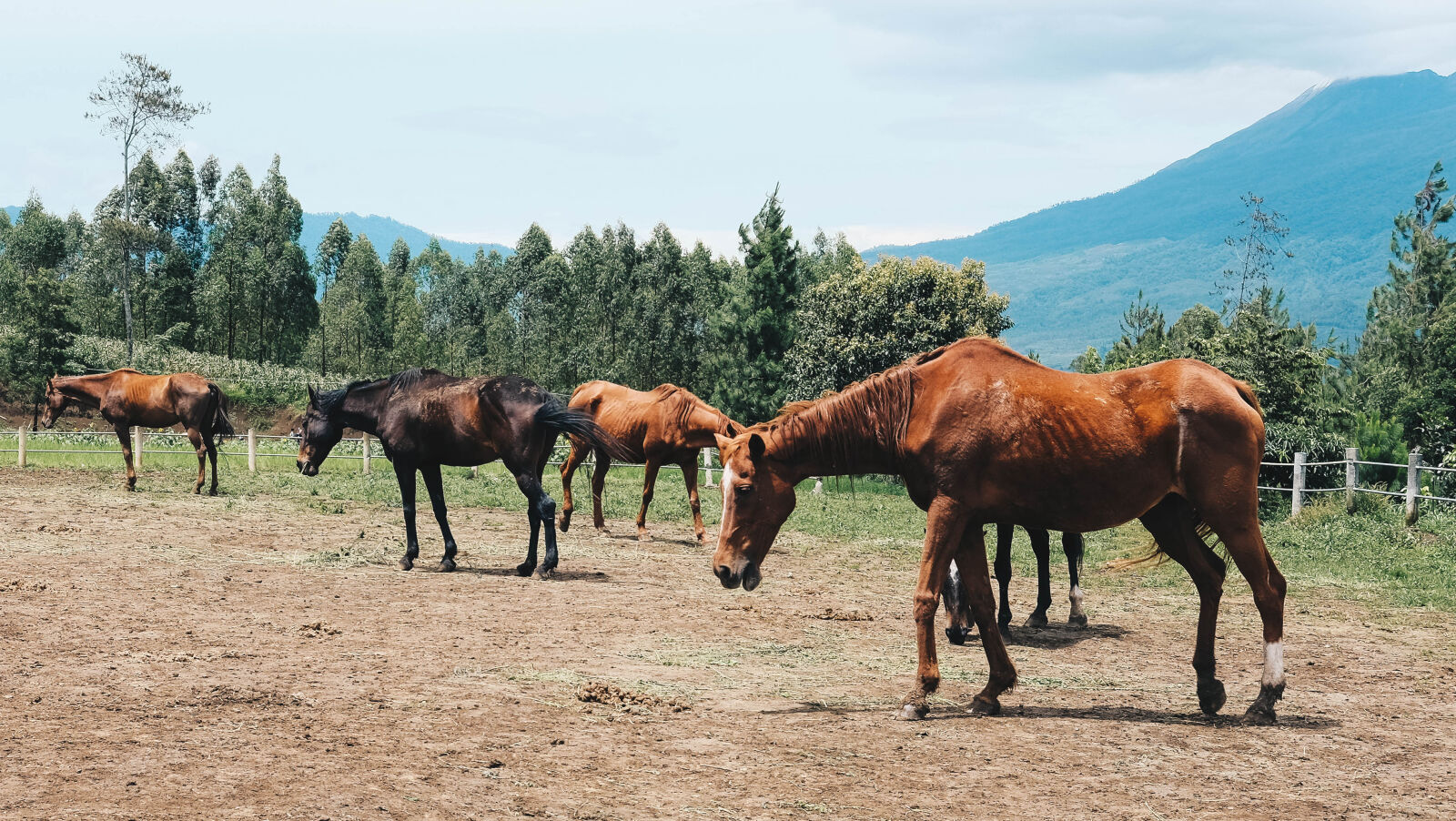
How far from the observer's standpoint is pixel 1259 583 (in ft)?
22.6

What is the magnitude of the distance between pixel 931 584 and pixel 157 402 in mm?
18926

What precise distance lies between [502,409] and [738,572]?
607 cm

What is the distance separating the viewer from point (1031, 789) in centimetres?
545

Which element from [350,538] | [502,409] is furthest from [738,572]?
[350,538]

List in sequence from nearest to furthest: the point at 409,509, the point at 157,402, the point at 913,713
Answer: the point at 913,713, the point at 409,509, the point at 157,402

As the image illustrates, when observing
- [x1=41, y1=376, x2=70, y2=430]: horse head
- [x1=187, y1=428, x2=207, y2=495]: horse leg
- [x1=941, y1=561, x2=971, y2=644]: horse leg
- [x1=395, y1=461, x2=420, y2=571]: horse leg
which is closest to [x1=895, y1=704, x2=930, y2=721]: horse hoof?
[x1=941, y1=561, x2=971, y2=644]: horse leg

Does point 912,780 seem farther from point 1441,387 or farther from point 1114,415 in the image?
point 1441,387

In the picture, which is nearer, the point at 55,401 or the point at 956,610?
the point at 956,610

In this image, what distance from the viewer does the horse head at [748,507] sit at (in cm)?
725

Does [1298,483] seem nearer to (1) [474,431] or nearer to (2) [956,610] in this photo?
(2) [956,610]

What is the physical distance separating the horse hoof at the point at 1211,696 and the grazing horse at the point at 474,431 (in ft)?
22.3

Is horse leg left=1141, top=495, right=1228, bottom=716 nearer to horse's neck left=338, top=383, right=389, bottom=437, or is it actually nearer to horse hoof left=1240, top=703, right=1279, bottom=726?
horse hoof left=1240, top=703, right=1279, bottom=726

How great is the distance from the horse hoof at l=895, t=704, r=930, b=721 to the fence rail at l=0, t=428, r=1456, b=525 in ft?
31.0

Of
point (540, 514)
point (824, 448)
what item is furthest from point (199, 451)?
point (824, 448)
